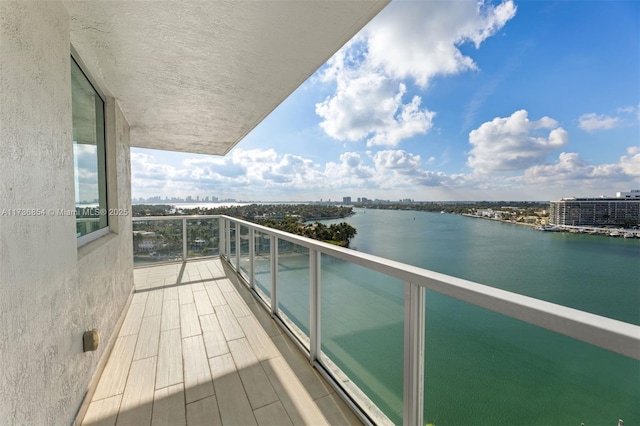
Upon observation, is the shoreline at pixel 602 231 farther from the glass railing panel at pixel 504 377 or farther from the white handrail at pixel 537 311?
the white handrail at pixel 537 311

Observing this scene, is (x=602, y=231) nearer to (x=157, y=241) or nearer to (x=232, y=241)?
(x=232, y=241)

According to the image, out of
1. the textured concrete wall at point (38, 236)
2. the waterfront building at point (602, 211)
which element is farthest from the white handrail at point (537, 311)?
the waterfront building at point (602, 211)

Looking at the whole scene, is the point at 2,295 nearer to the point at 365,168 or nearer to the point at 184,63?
the point at 184,63

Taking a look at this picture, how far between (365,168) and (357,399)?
28077 mm

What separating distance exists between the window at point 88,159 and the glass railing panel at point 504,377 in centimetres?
254

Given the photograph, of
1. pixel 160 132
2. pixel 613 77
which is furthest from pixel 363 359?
pixel 613 77

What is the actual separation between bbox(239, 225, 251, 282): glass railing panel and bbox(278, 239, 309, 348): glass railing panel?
1285 mm

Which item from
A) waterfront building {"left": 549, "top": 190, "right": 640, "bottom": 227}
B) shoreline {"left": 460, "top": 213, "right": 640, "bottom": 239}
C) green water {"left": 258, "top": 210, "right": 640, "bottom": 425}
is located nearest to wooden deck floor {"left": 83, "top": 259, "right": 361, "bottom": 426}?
green water {"left": 258, "top": 210, "right": 640, "bottom": 425}

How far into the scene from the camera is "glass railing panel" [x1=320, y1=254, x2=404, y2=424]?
1406 mm

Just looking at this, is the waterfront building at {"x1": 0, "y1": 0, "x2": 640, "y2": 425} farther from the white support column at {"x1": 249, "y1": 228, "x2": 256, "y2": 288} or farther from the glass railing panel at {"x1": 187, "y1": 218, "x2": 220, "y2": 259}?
the glass railing panel at {"x1": 187, "y1": 218, "x2": 220, "y2": 259}

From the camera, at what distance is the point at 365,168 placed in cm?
2867

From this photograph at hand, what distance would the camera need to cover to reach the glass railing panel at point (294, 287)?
7.49 feet

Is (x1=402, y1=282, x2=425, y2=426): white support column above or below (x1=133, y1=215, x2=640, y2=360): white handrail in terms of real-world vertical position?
below

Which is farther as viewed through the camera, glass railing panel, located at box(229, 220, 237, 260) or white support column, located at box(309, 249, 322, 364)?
glass railing panel, located at box(229, 220, 237, 260)
